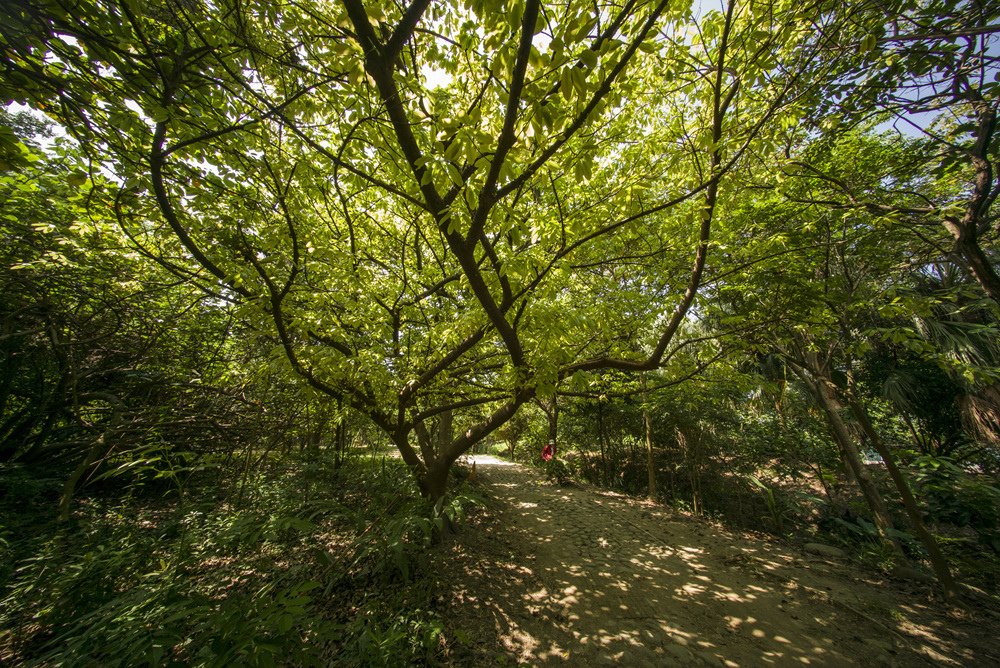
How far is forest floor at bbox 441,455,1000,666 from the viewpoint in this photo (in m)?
3.38

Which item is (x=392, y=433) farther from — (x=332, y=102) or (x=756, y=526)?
(x=756, y=526)

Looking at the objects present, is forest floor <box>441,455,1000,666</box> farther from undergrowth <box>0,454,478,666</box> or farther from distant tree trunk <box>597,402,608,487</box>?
distant tree trunk <box>597,402,608,487</box>

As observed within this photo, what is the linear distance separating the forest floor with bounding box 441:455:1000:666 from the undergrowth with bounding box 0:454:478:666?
787mm

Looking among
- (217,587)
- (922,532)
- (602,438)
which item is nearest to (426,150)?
(217,587)

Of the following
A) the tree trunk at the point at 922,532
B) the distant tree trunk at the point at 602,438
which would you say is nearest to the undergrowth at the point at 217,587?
the tree trunk at the point at 922,532

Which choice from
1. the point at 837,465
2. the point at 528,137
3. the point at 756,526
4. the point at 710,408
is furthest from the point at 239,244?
the point at 837,465

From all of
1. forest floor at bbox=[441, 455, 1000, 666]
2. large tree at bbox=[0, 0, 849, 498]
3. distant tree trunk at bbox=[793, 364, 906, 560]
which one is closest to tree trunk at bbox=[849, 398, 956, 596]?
forest floor at bbox=[441, 455, 1000, 666]

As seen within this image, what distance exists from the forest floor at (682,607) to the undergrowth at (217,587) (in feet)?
2.58

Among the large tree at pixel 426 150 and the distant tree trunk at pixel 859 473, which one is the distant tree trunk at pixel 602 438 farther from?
the large tree at pixel 426 150

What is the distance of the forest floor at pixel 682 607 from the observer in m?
3.38

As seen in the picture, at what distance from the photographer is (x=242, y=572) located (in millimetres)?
4223

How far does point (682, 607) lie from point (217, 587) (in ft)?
18.1

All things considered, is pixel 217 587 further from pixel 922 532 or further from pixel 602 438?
pixel 602 438

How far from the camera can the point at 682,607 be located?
4168mm
